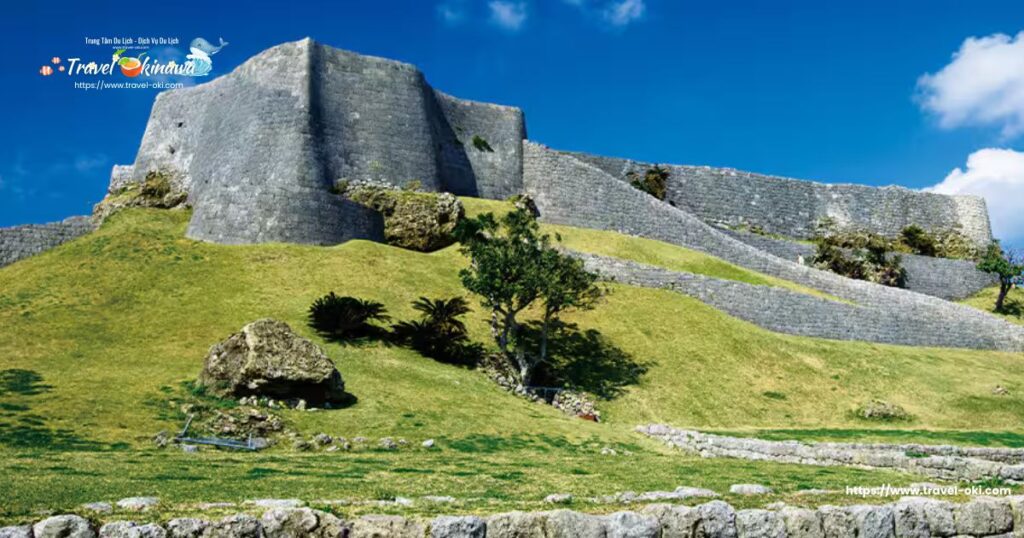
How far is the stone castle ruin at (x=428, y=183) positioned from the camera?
37719mm

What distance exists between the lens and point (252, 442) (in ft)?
57.5

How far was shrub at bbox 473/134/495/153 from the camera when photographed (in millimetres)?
51812

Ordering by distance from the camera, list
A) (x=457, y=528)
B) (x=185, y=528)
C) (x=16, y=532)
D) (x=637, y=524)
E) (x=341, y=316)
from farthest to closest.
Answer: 1. (x=341, y=316)
2. (x=637, y=524)
3. (x=457, y=528)
4. (x=185, y=528)
5. (x=16, y=532)

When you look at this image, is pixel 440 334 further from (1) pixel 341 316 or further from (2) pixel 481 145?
(2) pixel 481 145

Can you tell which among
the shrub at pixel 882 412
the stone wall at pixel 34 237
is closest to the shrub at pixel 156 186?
the stone wall at pixel 34 237

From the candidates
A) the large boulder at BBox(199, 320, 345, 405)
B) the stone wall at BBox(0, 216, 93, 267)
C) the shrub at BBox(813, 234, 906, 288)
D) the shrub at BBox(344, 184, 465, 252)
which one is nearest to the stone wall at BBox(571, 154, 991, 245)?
the shrub at BBox(813, 234, 906, 288)

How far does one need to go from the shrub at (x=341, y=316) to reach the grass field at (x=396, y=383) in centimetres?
78

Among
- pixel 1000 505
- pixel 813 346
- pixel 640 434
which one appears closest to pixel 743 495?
pixel 1000 505

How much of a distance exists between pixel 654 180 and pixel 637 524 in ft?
174

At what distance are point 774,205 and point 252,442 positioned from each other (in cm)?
5272

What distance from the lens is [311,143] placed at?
136 feet

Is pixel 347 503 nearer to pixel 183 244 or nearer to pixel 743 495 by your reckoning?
pixel 743 495

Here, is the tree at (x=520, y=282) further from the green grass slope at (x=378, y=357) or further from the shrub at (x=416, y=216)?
the shrub at (x=416, y=216)

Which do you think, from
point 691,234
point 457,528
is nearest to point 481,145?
point 691,234
